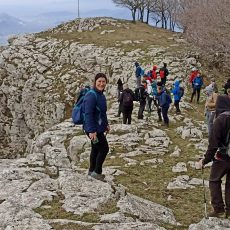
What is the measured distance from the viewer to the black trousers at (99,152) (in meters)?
11.1

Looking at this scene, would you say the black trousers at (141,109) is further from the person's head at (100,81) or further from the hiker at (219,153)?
the hiker at (219,153)

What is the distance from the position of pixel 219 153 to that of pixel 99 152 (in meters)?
3.74

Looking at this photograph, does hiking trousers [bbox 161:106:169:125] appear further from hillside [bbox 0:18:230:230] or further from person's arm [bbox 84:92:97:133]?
person's arm [bbox 84:92:97:133]

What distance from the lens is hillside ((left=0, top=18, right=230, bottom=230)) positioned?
31.0ft

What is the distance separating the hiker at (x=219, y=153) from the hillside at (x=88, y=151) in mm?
450

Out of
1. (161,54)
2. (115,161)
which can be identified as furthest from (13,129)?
(115,161)

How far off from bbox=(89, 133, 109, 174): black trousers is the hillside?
1.72 feet

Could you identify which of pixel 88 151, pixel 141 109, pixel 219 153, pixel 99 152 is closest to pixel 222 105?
pixel 219 153

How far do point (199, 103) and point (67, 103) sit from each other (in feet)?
63.1

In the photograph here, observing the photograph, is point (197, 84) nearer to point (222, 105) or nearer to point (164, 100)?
point (164, 100)

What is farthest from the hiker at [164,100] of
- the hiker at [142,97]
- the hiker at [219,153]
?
the hiker at [219,153]

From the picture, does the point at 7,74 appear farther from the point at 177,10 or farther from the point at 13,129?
the point at 177,10

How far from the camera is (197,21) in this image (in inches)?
1929

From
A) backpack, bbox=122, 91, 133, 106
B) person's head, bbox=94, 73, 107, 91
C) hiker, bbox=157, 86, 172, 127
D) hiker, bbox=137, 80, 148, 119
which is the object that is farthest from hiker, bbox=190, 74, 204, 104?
person's head, bbox=94, 73, 107, 91
